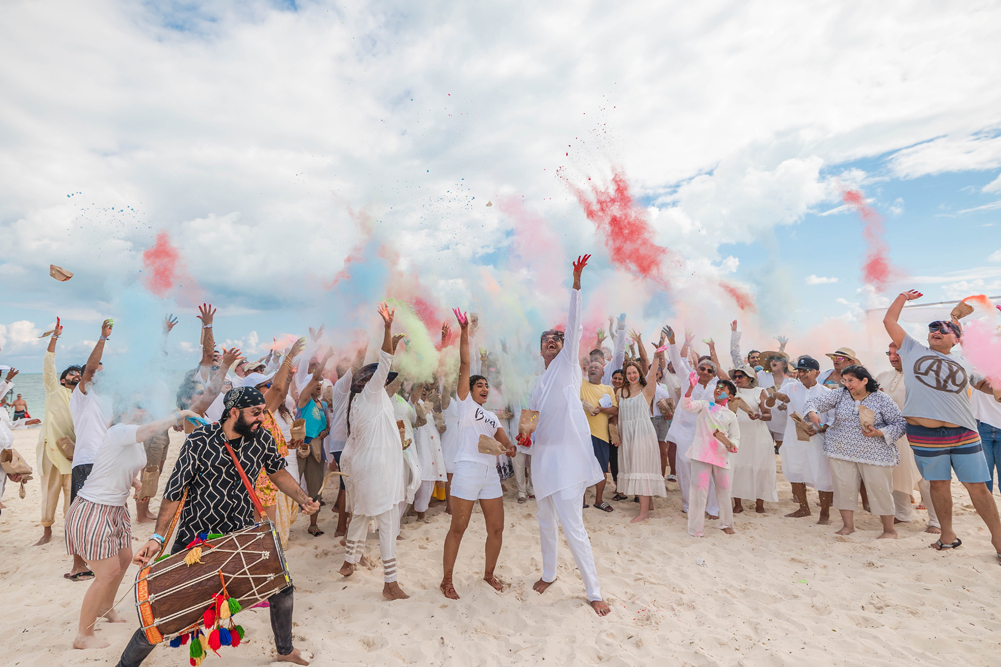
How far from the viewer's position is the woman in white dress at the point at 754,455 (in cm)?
678

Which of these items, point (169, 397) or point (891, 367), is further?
point (891, 367)

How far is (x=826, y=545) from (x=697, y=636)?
9.68 feet

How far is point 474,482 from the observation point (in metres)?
4.45

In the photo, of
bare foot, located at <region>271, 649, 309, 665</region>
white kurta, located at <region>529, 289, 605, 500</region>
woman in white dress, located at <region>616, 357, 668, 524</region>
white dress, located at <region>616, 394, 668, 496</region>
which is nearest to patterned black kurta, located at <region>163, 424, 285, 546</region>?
bare foot, located at <region>271, 649, 309, 665</region>

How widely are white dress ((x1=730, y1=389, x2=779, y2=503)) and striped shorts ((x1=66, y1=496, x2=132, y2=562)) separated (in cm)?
700

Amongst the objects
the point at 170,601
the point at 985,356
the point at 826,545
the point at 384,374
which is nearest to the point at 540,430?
the point at 384,374

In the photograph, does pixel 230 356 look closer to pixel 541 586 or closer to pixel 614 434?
pixel 541 586

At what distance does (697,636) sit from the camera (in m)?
3.78

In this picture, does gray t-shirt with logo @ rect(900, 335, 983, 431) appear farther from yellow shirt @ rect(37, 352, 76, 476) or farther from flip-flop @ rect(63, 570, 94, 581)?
yellow shirt @ rect(37, 352, 76, 476)

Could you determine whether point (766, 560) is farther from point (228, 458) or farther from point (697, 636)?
point (228, 458)

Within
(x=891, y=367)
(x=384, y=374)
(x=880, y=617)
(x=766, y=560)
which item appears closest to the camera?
→ (x=880, y=617)

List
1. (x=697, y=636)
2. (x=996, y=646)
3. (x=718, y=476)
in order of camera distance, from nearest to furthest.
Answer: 1. (x=996, y=646)
2. (x=697, y=636)
3. (x=718, y=476)

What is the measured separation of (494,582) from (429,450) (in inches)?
97.2

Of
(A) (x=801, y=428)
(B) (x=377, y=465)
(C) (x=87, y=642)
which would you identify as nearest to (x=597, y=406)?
(A) (x=801, y=428)
